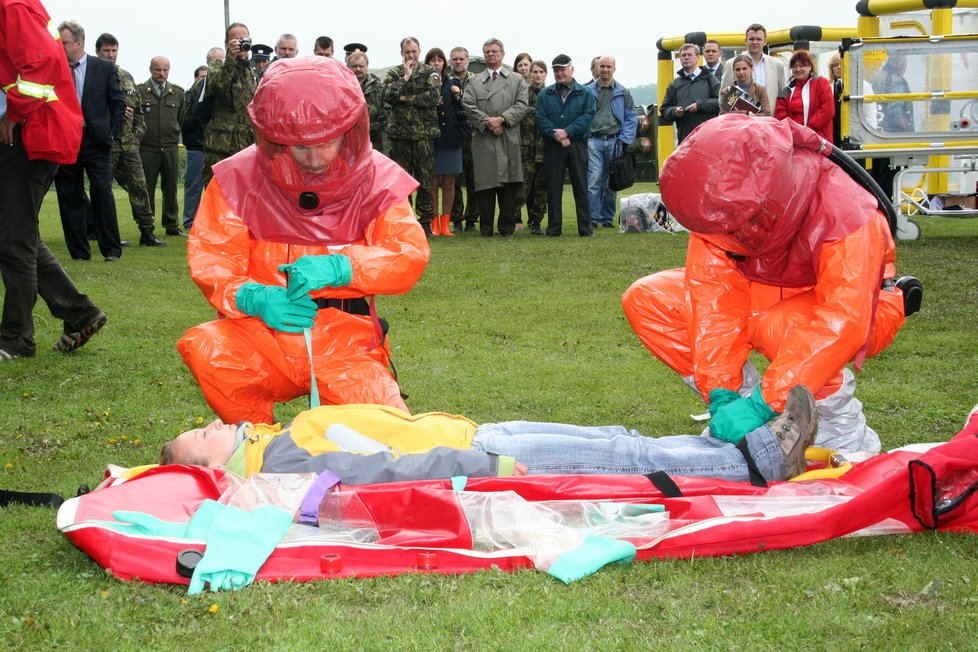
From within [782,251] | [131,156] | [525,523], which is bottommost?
[525,523]

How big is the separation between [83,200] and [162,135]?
10.4ft

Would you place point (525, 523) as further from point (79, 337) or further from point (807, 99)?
point (807, 99)

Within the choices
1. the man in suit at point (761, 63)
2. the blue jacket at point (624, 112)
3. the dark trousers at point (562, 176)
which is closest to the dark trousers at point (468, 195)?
the dark trousers at point (562, 176)

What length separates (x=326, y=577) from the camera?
329 centimetres

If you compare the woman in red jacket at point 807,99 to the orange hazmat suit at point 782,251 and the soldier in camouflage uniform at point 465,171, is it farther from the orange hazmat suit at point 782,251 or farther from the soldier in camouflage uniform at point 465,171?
the orange hazmat suit at point 782,251

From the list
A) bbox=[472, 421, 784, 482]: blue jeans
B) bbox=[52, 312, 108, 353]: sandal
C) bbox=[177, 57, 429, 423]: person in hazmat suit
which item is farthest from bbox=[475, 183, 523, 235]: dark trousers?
bbox=[472, 421, 784, 482]: blue jeans

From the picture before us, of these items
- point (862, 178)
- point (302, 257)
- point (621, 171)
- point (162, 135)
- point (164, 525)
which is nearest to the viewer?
point (164, 525)

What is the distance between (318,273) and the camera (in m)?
4.38

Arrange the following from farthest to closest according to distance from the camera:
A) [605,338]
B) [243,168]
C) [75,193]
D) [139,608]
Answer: [75,193]
[605,338]
[243,168]
[139,608]

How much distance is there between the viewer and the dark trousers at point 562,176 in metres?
13.2

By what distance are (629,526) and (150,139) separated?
11.7 meters

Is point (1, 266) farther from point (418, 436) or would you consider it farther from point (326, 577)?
point (326, 577)

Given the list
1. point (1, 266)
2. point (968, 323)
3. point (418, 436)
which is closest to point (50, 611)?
point (418, 436)

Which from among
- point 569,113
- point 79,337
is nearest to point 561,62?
point 569,113
